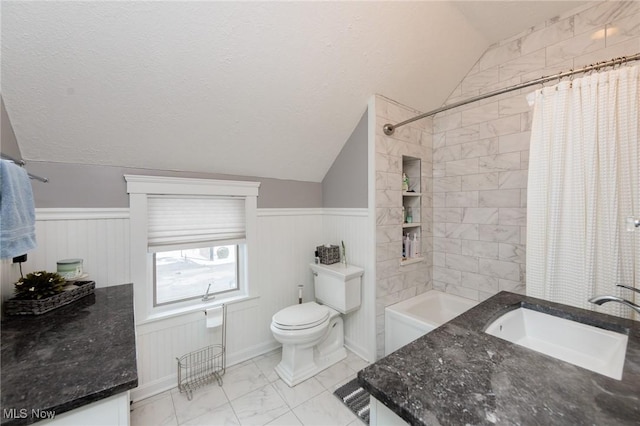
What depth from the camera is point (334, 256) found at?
246 cm

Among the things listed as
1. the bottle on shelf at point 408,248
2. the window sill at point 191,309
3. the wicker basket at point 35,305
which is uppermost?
the bottle on shelf at point 408,248

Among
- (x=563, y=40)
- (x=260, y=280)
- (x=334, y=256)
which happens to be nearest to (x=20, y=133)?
(x=260, y=280)

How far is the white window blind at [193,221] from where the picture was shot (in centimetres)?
196

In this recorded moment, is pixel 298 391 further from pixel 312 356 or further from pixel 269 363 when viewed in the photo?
pixel 269 363

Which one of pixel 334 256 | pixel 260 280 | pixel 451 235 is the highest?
pixel 451 235

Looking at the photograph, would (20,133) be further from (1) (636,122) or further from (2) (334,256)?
(1) (636,122)

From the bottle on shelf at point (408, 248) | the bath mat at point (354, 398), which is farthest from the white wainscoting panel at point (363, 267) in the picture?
the bottle on shelf at point (408, 248)

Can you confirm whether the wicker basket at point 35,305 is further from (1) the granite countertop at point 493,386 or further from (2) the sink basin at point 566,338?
(2) the sink basin at point 566,338

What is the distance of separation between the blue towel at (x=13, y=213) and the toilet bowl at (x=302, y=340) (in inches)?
59.7

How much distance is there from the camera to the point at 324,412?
1.70 m

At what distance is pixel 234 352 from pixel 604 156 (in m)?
2.93

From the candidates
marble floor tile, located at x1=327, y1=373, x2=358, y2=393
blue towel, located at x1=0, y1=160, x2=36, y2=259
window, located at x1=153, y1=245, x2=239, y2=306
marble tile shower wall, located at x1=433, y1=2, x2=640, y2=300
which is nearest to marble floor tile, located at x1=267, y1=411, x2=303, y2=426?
marble floor tile, located at x1=327, y1=373, x2=358, y2=393

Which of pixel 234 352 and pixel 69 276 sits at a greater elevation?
pixel 69 276

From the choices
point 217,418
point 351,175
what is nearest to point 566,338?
point 351,175
